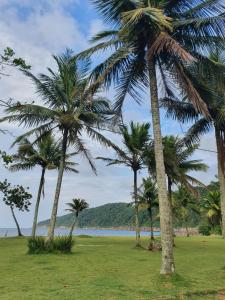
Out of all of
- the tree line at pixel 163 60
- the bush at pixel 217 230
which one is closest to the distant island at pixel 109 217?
the bush at pixel 217 230

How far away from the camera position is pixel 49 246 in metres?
18.3

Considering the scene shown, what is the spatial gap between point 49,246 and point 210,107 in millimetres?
9715

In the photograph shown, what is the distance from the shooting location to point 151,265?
1427 centimetres

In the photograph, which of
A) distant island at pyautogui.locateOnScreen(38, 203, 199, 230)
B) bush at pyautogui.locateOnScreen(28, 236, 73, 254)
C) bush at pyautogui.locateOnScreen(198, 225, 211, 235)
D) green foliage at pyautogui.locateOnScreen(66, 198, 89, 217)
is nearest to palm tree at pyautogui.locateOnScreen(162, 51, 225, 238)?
bush at pyautogui.locateOnScreen(28, 236, 73, 254)

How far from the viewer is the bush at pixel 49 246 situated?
18125 millimetres

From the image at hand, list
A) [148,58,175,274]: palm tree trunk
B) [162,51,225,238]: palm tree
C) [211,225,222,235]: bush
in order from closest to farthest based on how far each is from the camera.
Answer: [148,58,175,274]: palm tree trunk → [162,51,225,238]: palm tree → [211,225,222,235]: bush

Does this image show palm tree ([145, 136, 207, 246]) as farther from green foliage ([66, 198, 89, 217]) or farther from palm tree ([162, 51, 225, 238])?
green foliage ([66, 198, 89, 217])

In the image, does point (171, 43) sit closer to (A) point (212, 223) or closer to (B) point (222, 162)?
(B) point (222, 162)

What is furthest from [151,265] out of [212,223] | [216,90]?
[212,223]

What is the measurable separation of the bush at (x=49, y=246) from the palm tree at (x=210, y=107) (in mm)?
7314

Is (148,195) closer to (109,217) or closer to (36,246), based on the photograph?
(36,246)

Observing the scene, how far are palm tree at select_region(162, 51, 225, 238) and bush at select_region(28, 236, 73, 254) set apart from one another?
731 cm

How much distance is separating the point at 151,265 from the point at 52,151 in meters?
19.7

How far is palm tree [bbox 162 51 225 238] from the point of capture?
12.9 metres
